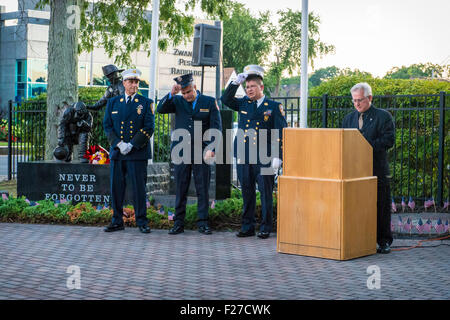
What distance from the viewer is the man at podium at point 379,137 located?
27.1 ft

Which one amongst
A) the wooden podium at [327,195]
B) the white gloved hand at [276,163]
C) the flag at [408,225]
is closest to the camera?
the wooden podium at [327,195]

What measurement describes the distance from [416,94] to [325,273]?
613 centimetres

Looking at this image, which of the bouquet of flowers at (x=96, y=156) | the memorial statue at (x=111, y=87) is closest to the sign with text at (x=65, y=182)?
the bouquet of flowers at (x=96, y=156)

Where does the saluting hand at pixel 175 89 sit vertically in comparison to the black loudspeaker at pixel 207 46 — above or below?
below

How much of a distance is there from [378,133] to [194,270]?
261cm

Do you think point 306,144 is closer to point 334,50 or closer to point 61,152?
point 61,152

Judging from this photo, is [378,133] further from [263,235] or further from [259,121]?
[263,235]

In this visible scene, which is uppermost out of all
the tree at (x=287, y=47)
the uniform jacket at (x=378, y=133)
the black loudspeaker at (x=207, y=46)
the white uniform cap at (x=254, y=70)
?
the tree at (x=287, y=47)

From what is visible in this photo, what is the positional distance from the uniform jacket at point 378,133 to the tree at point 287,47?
54690 mm

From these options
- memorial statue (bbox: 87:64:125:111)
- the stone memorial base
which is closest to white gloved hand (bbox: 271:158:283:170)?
the stone memorial base

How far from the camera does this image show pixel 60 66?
14.5 meters

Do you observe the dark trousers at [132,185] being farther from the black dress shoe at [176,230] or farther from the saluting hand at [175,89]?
the saluting hand at [175,89]

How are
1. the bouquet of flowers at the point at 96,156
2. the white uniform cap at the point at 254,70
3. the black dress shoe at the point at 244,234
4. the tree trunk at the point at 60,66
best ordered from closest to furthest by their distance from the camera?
1. the white uniform cap at the point at 254,70
2. the black dress shoe at the point at 244,234
3. the bouquet of flowers at the point at 96,156
4. the tree trunk at the point at 60,66

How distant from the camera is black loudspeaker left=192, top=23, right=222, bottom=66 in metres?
12.1
